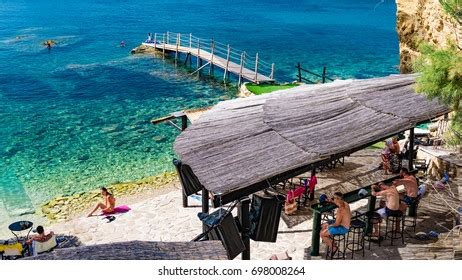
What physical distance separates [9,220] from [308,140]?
1096cm

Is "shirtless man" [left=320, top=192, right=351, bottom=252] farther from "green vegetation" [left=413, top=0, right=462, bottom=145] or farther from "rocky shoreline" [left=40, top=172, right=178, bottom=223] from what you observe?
"rocky shoreline" [left=40, top=172, right=178, bottom=223]

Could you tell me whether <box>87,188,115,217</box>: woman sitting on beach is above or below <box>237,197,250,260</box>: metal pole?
below

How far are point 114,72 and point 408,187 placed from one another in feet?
97.8

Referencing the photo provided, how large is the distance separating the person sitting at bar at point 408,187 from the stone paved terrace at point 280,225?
57 cm

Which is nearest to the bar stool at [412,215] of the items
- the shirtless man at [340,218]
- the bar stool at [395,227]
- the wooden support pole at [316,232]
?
the bar stool at [395,227]

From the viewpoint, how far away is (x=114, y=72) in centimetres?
3650

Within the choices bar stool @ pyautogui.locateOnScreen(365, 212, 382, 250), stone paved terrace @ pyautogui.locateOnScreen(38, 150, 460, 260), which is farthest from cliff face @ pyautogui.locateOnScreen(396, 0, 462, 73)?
bar stool @ pyautogui.locateOnScreen(365, 212, 382, 250)

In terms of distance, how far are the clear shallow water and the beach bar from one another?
9.64 metres

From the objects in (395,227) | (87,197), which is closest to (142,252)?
(395,227)

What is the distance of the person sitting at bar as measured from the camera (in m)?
9.55

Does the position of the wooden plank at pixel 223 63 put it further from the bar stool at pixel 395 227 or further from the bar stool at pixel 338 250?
the bar stool at pixel 338 250

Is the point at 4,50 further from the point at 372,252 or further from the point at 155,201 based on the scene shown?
the point at 372,252

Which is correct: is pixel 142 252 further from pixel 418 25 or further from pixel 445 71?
pixel 418 25

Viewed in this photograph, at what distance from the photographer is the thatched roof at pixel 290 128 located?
7.96 m
